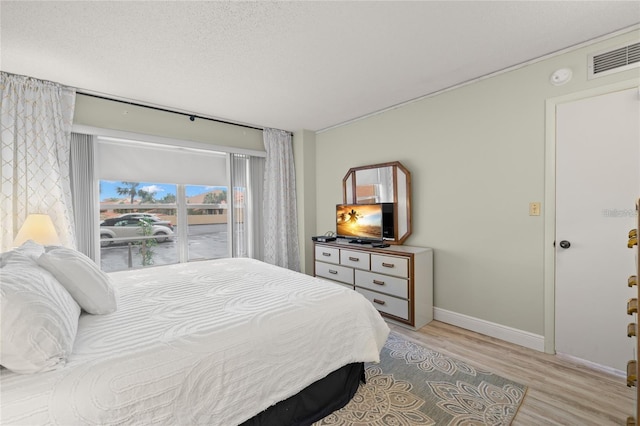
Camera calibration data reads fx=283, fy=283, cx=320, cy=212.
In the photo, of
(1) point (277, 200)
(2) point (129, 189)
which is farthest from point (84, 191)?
(1) point (277, 200)

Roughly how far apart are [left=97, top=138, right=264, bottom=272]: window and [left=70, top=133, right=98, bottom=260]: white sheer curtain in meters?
0.13

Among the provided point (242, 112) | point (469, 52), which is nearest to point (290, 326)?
point (469, 52)

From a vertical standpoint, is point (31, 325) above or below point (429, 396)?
above

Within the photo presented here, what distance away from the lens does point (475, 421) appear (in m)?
1.69

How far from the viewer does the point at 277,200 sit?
181 inches

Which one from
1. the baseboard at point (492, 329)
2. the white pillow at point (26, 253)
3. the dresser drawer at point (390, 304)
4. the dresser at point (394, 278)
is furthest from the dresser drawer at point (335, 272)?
the white pillow at point (26, 253)

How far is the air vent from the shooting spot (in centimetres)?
209

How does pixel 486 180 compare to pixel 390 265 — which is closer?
pixel 486 180

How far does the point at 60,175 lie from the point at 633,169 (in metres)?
5.05

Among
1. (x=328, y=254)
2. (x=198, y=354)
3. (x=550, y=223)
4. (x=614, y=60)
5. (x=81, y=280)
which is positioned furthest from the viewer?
(x=328, y=254)

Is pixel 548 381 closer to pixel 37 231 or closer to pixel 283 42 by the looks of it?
pixel 283 42

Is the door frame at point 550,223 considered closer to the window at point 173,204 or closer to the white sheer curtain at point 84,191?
the window at point 173,204

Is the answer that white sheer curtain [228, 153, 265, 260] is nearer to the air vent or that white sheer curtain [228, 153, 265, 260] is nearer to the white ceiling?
the white ceiling

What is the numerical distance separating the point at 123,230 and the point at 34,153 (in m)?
1.17
